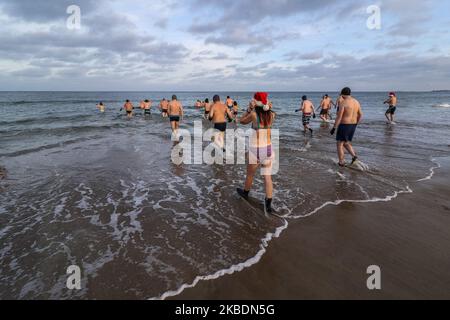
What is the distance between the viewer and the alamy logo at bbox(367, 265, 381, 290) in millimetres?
2916

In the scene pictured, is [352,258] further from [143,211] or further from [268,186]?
[143,211]

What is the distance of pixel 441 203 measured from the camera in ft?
16.6

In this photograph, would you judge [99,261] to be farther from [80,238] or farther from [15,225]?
[15,225]

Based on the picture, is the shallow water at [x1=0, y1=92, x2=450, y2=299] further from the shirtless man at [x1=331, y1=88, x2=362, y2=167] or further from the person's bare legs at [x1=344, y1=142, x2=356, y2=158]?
the shirtless man at [x1=331, y1=88, x2=362, y2=167]

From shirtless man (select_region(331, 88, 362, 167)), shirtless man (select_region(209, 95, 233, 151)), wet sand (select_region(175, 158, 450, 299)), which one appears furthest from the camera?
shirtless man (select_region(209, 95, 233, 151))

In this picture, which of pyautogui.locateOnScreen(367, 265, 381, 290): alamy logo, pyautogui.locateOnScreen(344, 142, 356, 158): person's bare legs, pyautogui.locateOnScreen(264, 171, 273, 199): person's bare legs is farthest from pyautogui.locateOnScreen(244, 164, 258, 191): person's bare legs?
pyautogui.locateOnScreen(344, 142, 356, 158): person's bare legs

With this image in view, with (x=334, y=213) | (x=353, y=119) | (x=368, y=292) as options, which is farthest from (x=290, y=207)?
(x=353, y=119)

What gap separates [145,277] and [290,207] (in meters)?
2.87

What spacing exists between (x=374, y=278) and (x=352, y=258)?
0.38 metres

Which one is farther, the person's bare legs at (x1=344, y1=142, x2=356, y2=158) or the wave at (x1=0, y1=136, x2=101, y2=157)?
the wave at (x1=0, y1=136, x2=101, y2=157)

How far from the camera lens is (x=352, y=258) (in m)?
3.39

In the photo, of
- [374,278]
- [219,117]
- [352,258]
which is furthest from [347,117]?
[374,278]

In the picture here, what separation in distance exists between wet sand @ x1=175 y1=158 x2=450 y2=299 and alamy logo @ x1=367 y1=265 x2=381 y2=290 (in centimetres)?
5

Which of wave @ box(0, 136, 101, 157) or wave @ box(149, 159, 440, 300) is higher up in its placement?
wave @ box(0, 136, 101, 157)
